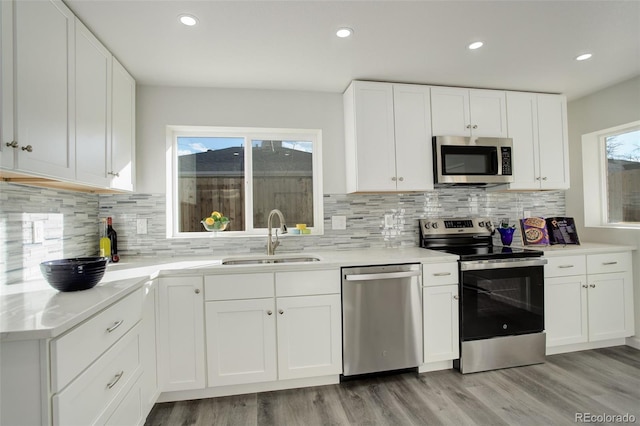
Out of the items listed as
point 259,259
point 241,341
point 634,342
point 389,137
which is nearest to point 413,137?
point 389,137

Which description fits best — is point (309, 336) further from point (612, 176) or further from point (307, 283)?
point (612, 176)

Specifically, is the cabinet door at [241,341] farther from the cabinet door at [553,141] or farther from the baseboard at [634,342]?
the baseboard at [634,342]

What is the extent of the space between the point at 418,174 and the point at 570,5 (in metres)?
1.34

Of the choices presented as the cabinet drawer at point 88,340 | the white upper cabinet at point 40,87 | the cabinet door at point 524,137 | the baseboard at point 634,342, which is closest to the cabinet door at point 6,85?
the white upper cabinet at point 40,87

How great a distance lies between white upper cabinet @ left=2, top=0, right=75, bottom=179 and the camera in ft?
3.80

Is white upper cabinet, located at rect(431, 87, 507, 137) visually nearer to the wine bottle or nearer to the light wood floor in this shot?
the light wood floor

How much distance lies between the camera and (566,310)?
248 centimetres

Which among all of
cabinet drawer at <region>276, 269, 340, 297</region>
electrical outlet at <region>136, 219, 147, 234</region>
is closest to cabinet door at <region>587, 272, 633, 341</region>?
cabinet drawer at <region>276, 269, 340, 297</region>

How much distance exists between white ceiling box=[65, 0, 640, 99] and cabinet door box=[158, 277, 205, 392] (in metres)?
1.56

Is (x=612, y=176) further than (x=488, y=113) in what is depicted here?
Yes

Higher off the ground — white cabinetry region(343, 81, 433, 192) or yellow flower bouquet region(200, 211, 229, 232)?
white cabinetry region(343, 81, 433, 192)

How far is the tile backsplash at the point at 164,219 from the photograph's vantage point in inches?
62.9

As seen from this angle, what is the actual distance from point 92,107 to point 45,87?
412 mm

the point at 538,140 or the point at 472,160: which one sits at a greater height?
the point at 538,140
